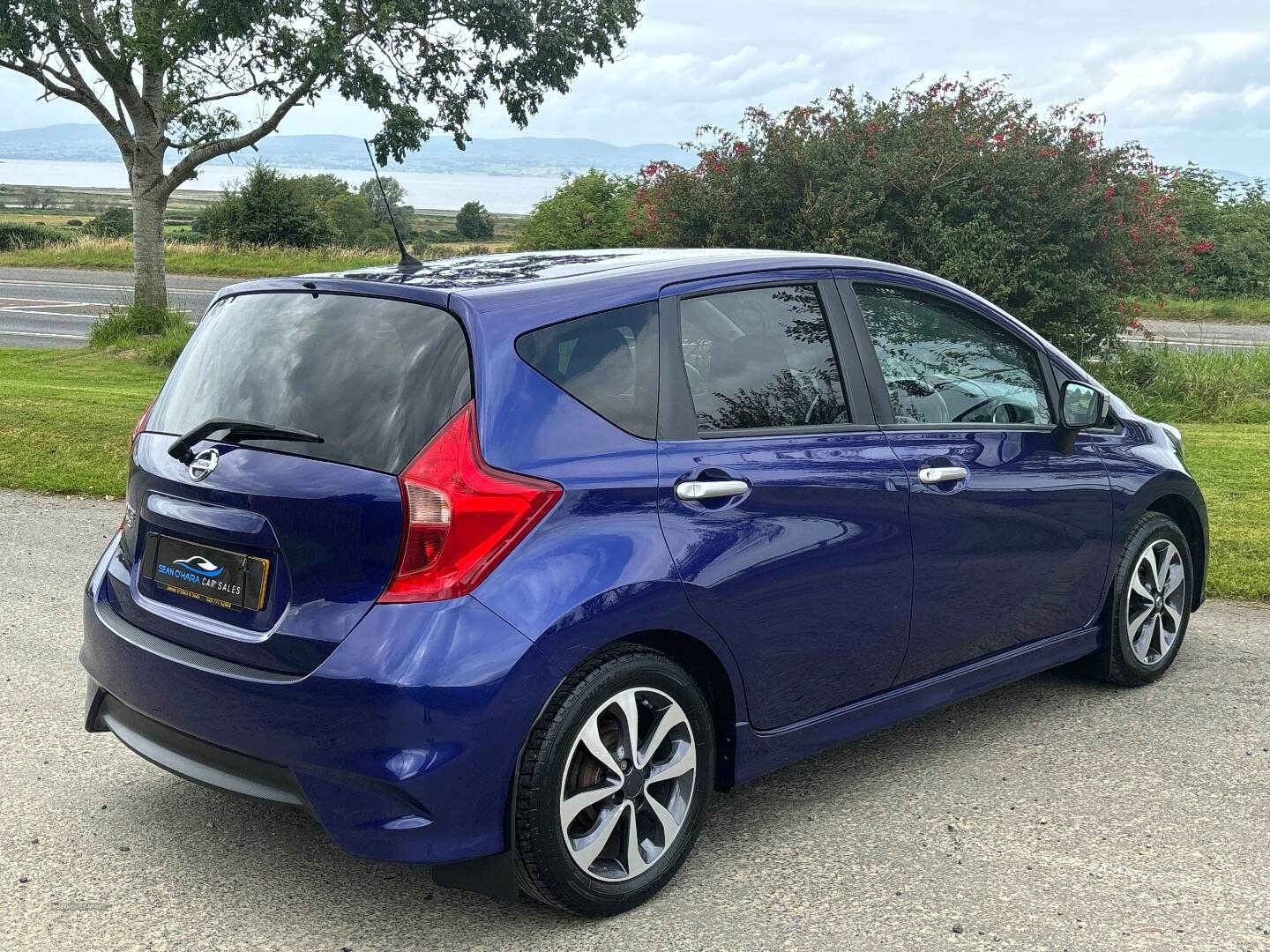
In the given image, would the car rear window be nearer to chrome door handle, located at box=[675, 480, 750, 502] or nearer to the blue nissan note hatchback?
the blue nissan note hatchback

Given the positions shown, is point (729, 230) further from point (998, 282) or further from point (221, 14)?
point (221, 14)

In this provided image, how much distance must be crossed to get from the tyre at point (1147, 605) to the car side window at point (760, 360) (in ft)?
5.77

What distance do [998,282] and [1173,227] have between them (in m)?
2.74

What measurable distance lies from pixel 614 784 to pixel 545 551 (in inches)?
26.5

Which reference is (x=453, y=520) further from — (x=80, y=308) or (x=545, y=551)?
(x=80, y=308)

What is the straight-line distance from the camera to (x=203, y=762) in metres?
3.40

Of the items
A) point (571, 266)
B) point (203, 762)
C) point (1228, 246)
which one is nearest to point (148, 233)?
point (571, 266)

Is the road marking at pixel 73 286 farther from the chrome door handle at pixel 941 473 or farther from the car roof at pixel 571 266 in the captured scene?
the chrome door handle at pixel 941 473

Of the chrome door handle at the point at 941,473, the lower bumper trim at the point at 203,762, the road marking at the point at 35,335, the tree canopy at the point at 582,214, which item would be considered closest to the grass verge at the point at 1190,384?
the tree canopy at the point at 582,214

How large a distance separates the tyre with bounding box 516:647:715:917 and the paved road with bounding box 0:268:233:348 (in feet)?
59.1

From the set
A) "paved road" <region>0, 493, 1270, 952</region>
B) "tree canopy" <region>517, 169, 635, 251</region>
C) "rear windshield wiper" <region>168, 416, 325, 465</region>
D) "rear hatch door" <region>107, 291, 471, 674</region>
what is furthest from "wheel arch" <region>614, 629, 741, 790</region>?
"tree canopy" <region>517, 169, 635, 251</region>

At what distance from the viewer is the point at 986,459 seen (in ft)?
14.7

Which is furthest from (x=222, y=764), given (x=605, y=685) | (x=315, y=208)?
(x=315, y=208)

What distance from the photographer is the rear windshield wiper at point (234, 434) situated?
3.38m
